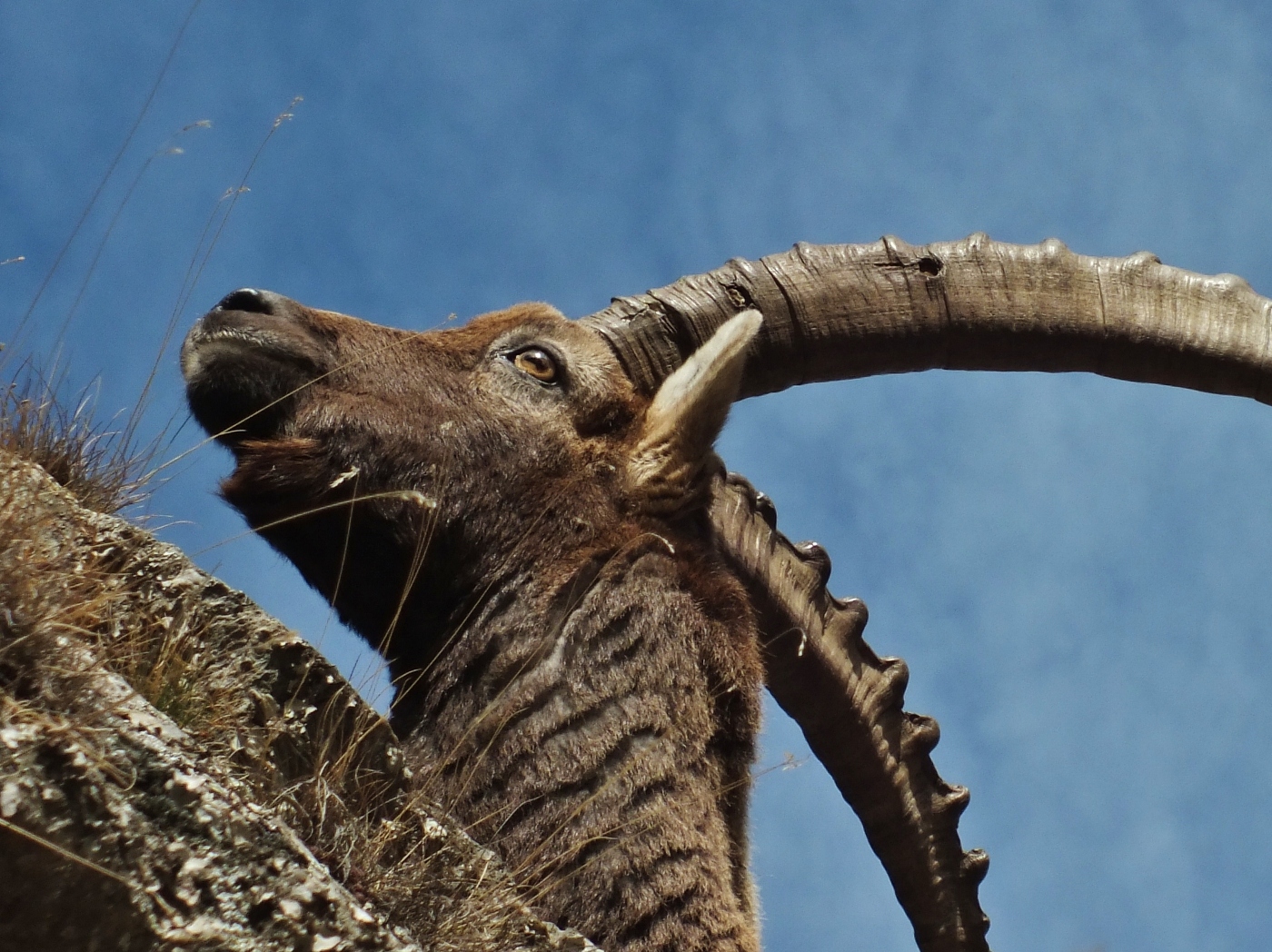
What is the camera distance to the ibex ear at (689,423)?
18.8 ft

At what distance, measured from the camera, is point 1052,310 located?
675cm

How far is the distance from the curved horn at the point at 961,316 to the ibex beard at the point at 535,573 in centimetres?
82

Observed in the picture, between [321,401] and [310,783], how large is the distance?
7.33 ft

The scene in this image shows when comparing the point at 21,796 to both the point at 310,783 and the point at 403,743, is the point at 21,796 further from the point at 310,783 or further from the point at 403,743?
the point at 403,743

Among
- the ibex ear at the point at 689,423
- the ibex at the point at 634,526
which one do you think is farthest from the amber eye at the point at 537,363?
the ibex ear at the point at 689,423

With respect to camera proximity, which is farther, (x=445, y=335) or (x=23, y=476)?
(x=445, y=335)

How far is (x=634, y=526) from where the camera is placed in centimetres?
555

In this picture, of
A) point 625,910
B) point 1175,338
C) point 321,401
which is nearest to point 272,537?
point 321,401

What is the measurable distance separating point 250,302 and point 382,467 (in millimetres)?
836

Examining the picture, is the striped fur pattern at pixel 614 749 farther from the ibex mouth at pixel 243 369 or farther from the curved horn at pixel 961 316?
the curved horn at pixel 961 316

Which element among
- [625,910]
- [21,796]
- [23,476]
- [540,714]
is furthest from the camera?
[540,714]

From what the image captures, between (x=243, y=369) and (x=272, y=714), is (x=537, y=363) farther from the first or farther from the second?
(x=272, y=714)

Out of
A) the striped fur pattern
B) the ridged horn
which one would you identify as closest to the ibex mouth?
the striped fur pattern

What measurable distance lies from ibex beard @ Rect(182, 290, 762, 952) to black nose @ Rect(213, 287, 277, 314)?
0.04ft
